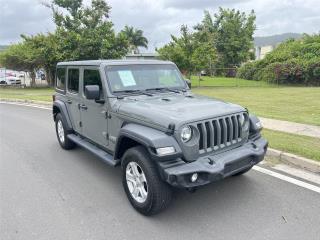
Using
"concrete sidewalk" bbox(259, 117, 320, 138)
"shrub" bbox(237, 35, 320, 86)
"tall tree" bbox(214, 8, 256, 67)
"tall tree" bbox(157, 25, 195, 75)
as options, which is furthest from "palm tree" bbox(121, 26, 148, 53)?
"concrete sidewalk" bbox(259, 117, 320, 138)

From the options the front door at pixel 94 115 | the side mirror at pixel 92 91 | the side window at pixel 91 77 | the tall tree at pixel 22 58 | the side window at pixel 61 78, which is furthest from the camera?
the tall tree at pixel 22 58

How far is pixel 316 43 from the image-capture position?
91.6 feet

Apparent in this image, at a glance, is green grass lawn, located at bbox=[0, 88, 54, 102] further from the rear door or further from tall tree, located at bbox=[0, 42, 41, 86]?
the rear door

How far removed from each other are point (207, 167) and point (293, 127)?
5251mm

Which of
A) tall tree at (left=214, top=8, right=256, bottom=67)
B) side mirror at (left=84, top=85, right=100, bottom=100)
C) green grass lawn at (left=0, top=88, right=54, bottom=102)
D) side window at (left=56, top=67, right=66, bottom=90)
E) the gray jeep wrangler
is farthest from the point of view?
tall tree at (left=214, top=8, right=256, bottom=67)

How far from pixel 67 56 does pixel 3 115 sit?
11267 millimetres

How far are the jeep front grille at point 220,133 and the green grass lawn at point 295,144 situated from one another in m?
1.86

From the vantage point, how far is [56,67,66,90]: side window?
22.9 feet

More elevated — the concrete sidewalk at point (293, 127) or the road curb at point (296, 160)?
the concrete sidewalk at point (293, 127)

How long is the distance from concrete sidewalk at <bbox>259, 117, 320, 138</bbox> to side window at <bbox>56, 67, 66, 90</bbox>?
492cm

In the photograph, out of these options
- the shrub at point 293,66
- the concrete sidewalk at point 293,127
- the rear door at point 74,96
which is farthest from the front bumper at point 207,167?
the shrub at point 293,66

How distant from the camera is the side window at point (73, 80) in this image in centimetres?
623

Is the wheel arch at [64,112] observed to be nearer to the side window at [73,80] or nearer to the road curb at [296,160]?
the side window at [73,80]

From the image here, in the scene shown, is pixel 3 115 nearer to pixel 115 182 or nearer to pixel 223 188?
pixel 115 182
